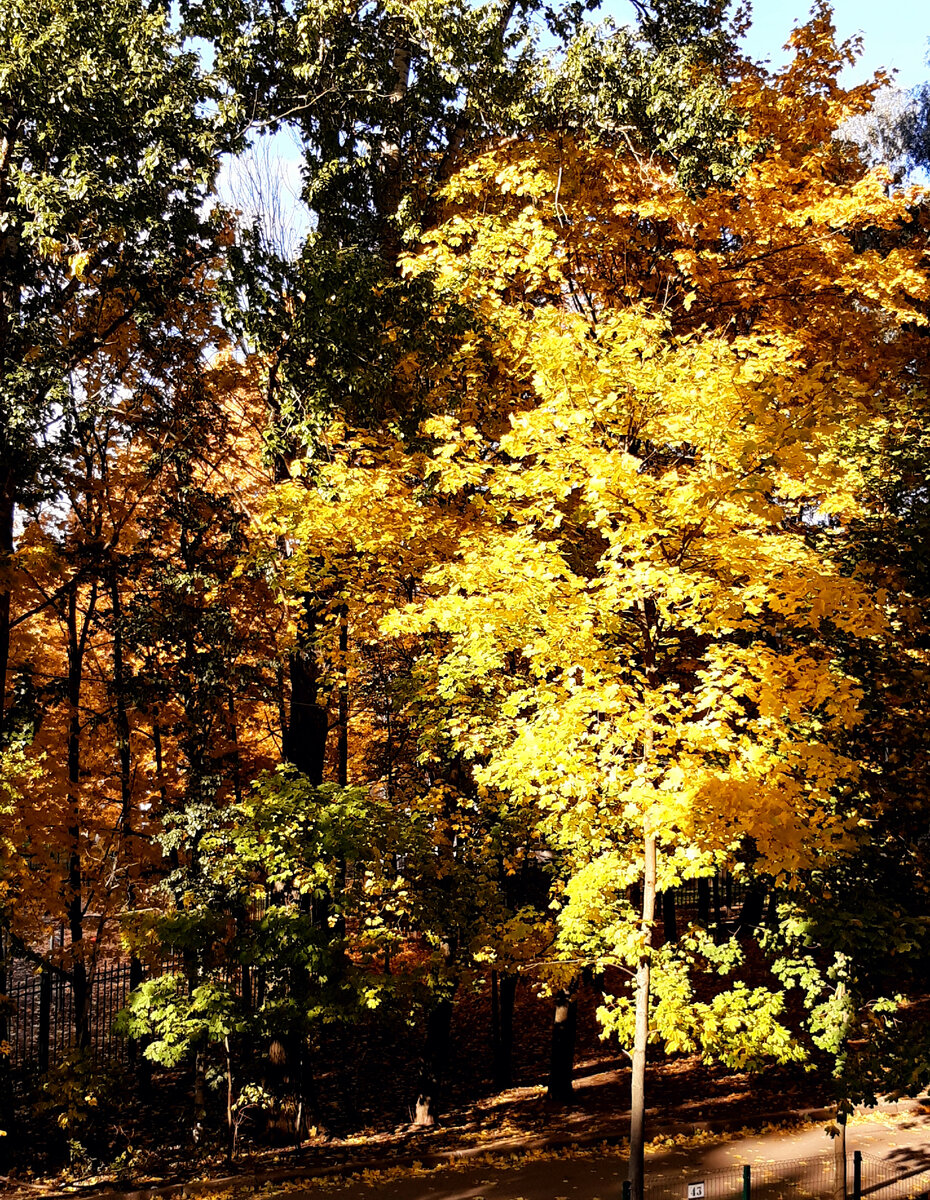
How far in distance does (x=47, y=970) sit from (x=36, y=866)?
123cm

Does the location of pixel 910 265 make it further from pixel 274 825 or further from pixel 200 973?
pixel 200 973

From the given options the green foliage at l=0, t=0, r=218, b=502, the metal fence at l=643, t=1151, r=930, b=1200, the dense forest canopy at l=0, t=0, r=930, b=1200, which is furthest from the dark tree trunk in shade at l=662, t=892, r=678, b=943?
the green foliage at l=0, t=0, r=218, b=502

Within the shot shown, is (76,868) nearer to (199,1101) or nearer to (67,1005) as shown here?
(199,1101)

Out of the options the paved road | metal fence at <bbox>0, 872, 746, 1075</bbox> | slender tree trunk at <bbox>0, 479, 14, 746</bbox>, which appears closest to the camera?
the paved road

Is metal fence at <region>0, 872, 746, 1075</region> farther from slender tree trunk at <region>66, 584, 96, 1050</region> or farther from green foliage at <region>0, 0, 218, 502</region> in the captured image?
green foliage at <region>0, 0, 218, 502</region>

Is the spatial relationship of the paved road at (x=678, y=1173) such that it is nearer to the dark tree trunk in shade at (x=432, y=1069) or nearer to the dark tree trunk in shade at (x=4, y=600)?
the dark tree trunk in shade at (x=432, y=1069)

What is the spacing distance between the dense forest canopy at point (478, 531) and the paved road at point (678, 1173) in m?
1.61

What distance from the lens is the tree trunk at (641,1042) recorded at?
21.8ft

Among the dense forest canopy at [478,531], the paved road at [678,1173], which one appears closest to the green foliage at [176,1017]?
the dense forest canopy at [478,531]

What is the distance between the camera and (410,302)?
33.1ft

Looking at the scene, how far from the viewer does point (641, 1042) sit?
6.75m

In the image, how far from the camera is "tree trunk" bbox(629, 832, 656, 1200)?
6.64m

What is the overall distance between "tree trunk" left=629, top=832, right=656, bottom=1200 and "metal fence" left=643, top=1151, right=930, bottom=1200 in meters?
2.82

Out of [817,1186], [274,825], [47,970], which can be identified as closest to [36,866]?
[47,970]
